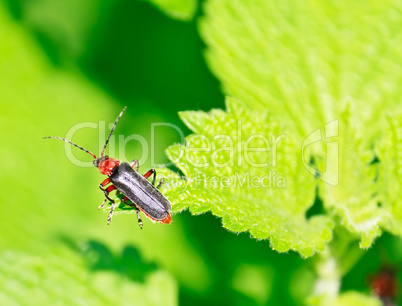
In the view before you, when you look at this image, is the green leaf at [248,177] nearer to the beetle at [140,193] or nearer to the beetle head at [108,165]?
the beetle at [140,193]

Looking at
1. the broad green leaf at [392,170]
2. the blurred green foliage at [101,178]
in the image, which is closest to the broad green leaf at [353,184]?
the broad green leaf at [392,170]

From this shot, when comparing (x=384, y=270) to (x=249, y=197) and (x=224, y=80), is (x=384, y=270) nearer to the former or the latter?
(x=249, y=197)

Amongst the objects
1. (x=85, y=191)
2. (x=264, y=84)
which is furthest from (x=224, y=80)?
(x=85, y=191)

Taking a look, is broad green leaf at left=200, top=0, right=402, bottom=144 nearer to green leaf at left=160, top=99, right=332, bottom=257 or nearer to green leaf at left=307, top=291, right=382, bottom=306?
green leaf at left=160, top=99, right=332, bottom=257

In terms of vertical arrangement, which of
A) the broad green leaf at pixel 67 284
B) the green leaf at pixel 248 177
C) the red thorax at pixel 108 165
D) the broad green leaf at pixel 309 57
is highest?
the broad green leaf at pixel 309 57

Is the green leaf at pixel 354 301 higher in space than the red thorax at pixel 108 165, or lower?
lower
